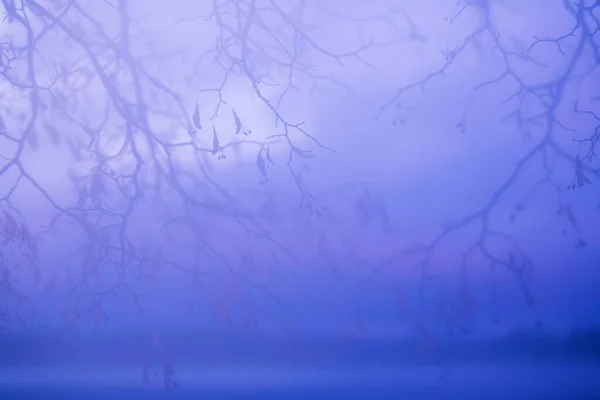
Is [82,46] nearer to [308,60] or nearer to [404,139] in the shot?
[308,60]

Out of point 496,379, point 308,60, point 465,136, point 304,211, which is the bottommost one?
point 496,379

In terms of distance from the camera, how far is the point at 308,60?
2223 mm

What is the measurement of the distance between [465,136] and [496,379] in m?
0.93

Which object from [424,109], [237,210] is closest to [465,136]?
[424,109]

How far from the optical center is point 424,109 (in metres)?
2.21

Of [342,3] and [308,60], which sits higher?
[342,3]

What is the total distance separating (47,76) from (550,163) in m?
1.93

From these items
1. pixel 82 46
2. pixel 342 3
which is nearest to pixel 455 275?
pixel 342 3

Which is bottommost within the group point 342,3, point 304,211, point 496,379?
point 496,379

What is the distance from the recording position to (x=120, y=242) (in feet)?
7.53

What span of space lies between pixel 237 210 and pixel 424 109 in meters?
0.80

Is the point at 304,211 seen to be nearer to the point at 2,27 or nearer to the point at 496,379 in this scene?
the point at 496,379

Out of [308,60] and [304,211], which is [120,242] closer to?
[304,211]

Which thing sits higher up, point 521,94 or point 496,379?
point 521,94
